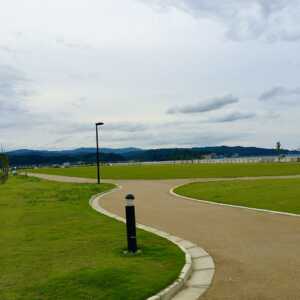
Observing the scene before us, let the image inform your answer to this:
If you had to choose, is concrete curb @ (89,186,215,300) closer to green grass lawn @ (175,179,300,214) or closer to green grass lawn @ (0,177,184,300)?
green grass lawn @ (0,177,184,300)

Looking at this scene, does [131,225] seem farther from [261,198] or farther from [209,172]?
[209,172]

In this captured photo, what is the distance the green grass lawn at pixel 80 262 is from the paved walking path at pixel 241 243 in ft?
2.78

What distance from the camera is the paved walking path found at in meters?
6.15

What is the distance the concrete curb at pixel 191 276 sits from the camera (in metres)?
6.01

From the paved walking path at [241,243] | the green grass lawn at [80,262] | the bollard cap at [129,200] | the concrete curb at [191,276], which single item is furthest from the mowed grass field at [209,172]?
the bollard cap at [129,200]

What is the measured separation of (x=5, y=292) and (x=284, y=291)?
3614mm

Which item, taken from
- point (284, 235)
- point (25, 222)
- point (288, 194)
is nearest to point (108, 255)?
point (284, 235)

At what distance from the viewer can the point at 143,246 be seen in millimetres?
8797

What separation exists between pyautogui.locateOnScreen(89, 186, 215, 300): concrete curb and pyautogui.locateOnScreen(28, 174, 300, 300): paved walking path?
15 cm

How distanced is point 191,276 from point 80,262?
6.07 feet

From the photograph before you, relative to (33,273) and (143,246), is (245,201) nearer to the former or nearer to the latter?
(143,246)

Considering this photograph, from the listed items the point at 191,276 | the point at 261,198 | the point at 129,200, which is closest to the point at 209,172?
the point at 261,198

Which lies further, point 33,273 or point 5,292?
point 33,273

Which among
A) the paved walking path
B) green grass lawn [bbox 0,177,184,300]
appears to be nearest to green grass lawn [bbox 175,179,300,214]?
the paved walking path
